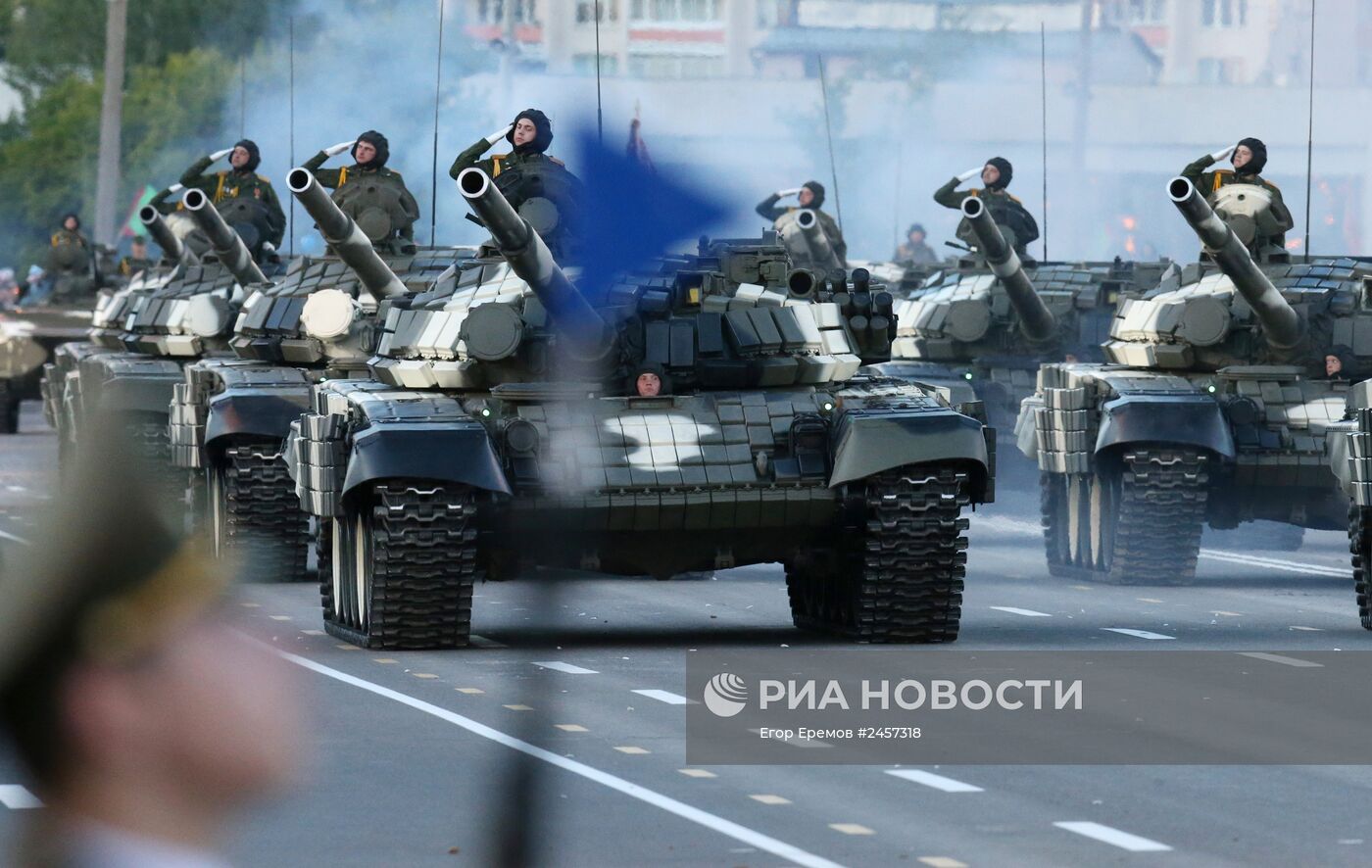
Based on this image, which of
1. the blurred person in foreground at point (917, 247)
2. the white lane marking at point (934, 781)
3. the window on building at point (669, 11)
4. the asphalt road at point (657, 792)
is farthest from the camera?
the blurred person in foreground at point (917, 247)

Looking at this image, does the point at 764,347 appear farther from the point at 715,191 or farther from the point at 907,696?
the point at 715,191

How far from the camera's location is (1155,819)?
30.2 feet

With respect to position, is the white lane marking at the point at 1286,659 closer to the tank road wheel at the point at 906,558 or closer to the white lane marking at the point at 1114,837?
the tank road wheel at the point at 906,558

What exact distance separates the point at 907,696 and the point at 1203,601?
598 centimetres

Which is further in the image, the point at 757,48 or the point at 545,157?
the point at 757,48

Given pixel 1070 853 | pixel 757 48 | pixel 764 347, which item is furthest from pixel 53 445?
pixel 757 48

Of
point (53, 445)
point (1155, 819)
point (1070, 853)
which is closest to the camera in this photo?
point (53, 445)

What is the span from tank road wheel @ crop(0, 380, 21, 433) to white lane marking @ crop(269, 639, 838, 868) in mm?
26886

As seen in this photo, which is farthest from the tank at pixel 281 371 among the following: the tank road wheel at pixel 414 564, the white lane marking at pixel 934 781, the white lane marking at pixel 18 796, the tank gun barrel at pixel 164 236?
the white lane marking at pixel 18 796

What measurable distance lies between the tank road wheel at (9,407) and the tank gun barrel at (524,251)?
26.2 meters

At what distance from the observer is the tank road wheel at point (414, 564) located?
14.0m

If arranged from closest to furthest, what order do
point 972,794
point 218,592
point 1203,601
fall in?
1. point 218,592
2. point 972,794
3. point 1203,601

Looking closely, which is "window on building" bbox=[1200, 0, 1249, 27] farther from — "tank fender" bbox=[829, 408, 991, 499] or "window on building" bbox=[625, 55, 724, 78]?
"tank fender" bbox=[829, 408, 991, 499]

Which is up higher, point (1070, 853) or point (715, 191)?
point (715, 191)
